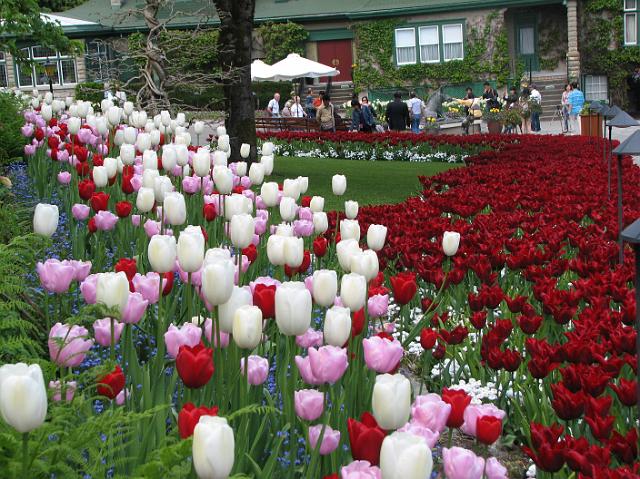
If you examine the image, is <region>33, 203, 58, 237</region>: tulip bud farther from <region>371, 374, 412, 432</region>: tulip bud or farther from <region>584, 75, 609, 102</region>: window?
<region>584, 75, 609, 102</region>: window

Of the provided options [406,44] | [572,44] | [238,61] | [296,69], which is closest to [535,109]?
[296,69]

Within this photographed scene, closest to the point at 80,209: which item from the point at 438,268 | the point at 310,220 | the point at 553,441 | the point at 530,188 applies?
the point at 310,220

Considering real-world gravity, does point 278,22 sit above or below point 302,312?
above

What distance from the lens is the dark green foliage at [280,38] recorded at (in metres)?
42.7

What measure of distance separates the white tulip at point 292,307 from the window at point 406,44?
40.5 m

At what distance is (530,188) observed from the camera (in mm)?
10648

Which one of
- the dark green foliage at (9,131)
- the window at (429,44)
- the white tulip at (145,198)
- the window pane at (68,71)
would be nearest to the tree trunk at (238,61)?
the dark green foliage at (9,131)

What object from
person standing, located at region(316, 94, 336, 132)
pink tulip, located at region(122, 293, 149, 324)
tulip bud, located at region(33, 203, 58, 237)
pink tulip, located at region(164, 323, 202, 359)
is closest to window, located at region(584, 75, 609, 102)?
person standing, located at region(316, 94, 336, 132)

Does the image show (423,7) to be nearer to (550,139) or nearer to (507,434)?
(550,139)

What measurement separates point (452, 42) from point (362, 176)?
26.6 meters

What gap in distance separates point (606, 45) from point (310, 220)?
37.9m

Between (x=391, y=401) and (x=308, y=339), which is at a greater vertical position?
(x=391, y=401)

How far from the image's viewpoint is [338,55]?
4362 centimetres

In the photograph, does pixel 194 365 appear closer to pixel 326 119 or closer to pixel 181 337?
pixel 181 337
